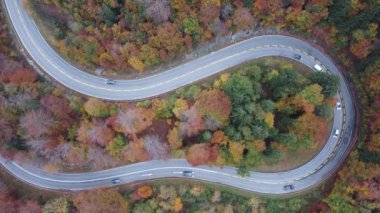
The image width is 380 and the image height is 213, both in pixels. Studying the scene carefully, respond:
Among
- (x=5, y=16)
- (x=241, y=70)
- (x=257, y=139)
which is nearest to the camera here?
(x=257, y=139)

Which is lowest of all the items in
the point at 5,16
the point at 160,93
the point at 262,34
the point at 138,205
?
the point at 138,205

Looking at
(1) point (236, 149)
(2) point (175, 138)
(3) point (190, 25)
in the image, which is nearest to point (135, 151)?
(2) point (175, 138)

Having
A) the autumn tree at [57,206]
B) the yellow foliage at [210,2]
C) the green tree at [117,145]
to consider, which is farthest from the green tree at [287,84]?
the autumn tree at [57,206]

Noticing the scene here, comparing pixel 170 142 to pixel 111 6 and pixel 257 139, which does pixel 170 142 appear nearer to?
pixel 257 139

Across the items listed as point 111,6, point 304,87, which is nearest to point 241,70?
point 304,87

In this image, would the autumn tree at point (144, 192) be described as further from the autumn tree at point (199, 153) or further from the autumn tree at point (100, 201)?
the autumn tree at point (199, 153)

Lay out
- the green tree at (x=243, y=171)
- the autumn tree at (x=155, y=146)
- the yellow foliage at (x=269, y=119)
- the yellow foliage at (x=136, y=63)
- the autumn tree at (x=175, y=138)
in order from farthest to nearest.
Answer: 1. the green tree at (x=243, y=171)
2. the yellow foliage at (x=136, y=63)
3. the autumn tree at (x=155, y=146)
4. the autumn tree at (x=175, y=138)
5. the yellow foliage at (x=269, y=119)
